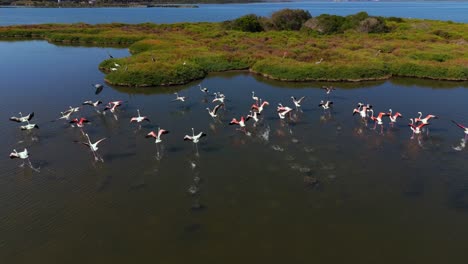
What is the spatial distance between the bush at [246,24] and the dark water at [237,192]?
44.8 metres

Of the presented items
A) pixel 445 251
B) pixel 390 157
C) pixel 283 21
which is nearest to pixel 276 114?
pixel 390 157

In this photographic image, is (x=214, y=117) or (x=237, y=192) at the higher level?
(x=214, y=117)

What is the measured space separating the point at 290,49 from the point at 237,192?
117ft

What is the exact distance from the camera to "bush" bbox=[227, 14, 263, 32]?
2731 inches

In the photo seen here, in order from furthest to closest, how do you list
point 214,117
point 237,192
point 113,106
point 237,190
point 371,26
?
point 371,26
point 113,106
point 214,117
point 237,190
point 237,192

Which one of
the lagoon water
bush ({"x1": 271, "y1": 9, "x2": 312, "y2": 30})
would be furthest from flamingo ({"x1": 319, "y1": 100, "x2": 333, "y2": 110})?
bush ({"x1": 271, "y1": 9, "x2": 312, "y2": 30})

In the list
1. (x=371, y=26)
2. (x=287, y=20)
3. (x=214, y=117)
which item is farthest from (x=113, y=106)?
(x=287, y=20)

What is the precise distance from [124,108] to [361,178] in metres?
18.2

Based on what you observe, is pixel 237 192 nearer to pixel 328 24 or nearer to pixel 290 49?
pixel 290 49

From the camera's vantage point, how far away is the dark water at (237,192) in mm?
13031

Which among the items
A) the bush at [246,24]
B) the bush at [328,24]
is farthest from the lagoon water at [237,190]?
the bush at [246,24]

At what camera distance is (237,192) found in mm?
16406

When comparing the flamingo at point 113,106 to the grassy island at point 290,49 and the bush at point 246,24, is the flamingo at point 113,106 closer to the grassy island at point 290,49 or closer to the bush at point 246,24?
the grassy island at point 290,49

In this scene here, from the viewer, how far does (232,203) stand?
1557cm
